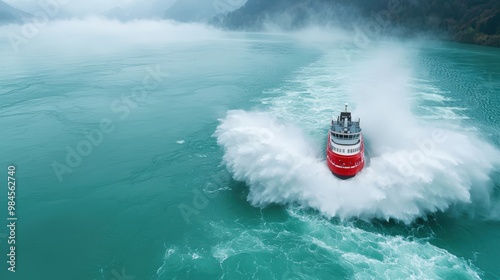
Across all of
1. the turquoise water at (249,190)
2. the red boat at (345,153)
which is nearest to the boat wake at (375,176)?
the turquoise water at (249,190)

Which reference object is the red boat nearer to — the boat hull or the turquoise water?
the boat hull

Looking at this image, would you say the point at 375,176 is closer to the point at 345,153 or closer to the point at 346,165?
the point at 346,165

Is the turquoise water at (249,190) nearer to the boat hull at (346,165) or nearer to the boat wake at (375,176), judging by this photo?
the boat wake at (375,176)

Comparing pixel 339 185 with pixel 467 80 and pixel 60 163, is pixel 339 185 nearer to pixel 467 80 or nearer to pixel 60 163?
pixel 60 163

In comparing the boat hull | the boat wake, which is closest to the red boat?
the boat hull

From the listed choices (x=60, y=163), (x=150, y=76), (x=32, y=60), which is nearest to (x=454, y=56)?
(x=150, y=76)

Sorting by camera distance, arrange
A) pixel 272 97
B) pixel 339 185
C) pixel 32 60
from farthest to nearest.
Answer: pixel 32 60 < pixel 272 97 < pixel 339 185
